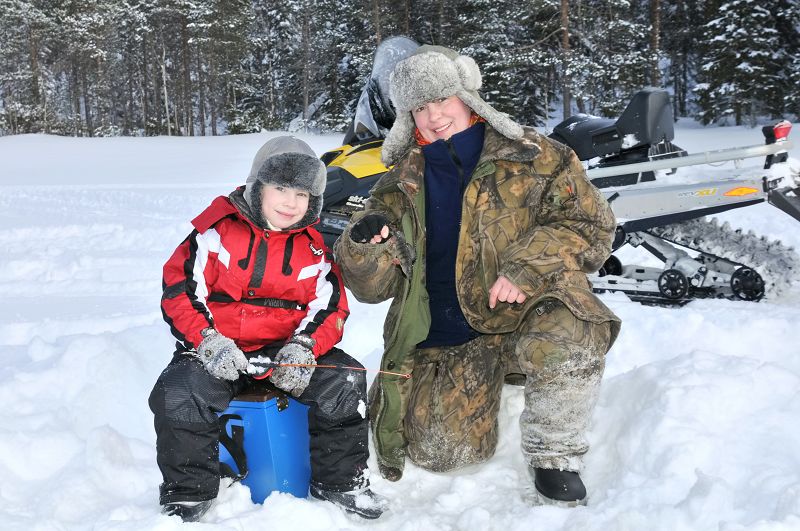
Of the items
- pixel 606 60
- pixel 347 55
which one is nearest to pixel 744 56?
A: pixel 606 60

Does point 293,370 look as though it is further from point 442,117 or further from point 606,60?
point 606,60

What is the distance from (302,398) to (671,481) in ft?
3.65

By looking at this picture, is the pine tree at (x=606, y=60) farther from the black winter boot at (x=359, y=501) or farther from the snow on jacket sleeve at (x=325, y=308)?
the black winter boot at (x=359, y=501)

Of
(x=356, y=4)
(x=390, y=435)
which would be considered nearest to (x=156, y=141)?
(x=356, y=4)

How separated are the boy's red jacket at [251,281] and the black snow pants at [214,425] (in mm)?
104

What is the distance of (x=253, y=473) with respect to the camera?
7.23 feet

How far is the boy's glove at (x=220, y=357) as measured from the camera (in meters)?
2.02

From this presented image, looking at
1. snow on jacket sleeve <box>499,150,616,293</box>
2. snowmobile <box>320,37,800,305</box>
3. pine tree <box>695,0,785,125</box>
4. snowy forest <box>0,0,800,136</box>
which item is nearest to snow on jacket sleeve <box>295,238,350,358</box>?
snow on jacket sleeve <box>499,150,616,293</box>

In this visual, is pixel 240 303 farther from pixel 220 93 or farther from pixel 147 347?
pixel 220 93

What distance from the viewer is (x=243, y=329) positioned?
228 cm

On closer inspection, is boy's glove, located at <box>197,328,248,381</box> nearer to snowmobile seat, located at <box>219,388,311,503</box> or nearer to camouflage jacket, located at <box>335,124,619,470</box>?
snowmobile seat, located at <box>219,388,311,503</box>

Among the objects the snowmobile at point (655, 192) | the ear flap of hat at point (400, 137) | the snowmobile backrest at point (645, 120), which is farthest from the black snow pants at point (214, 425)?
the snowmobile backrest at point (645, 120)

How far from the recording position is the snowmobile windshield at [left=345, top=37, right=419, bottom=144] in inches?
161

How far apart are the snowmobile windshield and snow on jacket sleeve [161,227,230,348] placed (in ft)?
6.91
